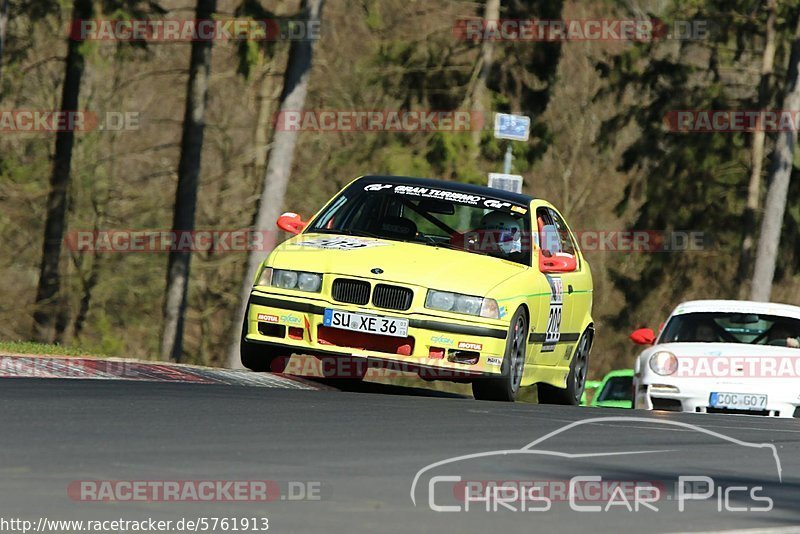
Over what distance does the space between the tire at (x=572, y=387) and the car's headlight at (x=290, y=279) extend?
3046 millimetres

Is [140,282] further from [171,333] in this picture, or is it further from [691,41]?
[691,41]

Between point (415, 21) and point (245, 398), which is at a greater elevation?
point (415, 21)

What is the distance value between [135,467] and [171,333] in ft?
72.5

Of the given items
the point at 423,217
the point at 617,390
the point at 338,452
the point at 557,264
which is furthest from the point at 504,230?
the point at 617,390

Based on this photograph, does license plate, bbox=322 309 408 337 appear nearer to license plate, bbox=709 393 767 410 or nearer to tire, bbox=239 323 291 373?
tire, bbox=239 323 291 373

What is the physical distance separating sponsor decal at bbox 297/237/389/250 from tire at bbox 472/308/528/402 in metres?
1.21

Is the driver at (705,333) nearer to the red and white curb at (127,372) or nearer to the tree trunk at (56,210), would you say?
the red and white curb at (127,372)

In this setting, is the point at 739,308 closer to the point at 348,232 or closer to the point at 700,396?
the point at 700,396

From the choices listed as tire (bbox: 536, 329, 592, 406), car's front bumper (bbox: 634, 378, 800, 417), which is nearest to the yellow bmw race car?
tire (bbox: 536, 329, 592, 406)

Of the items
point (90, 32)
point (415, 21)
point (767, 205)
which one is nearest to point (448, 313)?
point (90, 32)

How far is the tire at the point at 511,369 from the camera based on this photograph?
40.8 feet

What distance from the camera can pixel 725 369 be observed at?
14.8m

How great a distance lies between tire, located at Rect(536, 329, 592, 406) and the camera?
1481 centimetres

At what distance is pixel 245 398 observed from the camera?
10359 mm
